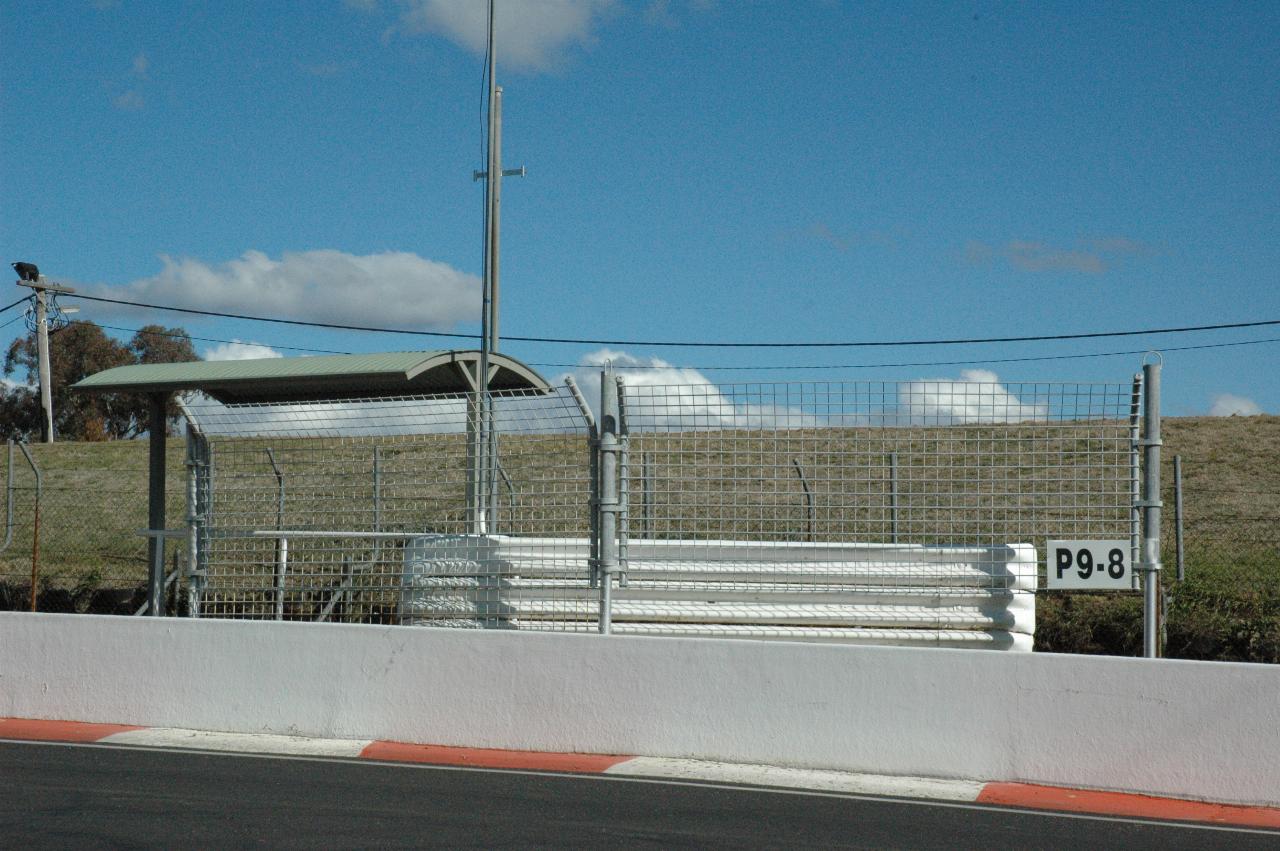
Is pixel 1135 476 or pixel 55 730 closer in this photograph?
pixel 1135 476

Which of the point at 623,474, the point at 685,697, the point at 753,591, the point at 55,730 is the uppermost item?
the point at 623,474

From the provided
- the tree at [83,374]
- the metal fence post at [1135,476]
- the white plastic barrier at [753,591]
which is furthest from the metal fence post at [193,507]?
the tree at [83,374]

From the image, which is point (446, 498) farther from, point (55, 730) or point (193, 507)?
point (55, 730)

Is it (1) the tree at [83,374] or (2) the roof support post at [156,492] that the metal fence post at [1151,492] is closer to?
(2) the roof support post at [156,492]

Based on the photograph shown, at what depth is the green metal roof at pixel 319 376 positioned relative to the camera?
12633 mm

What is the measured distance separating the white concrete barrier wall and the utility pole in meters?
37.4

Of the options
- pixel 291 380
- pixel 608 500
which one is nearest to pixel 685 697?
pixel 608 500

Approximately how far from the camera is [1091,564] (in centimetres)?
887

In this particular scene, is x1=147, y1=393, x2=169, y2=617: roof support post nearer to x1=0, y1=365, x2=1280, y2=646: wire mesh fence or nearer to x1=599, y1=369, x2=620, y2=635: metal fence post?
x1=0, y1=365, x2=1280, y2=646: wire mesh fence

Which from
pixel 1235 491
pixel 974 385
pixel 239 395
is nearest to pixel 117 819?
pixel 974 385

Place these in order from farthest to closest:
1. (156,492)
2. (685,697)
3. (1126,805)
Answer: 1. (156,492)
2. (685,697)
3. (1126,805)

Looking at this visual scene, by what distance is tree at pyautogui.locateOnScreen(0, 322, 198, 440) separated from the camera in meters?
63.2

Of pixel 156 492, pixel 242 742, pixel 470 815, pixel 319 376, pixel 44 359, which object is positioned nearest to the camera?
pixel 470 815

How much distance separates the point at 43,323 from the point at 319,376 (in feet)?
124
